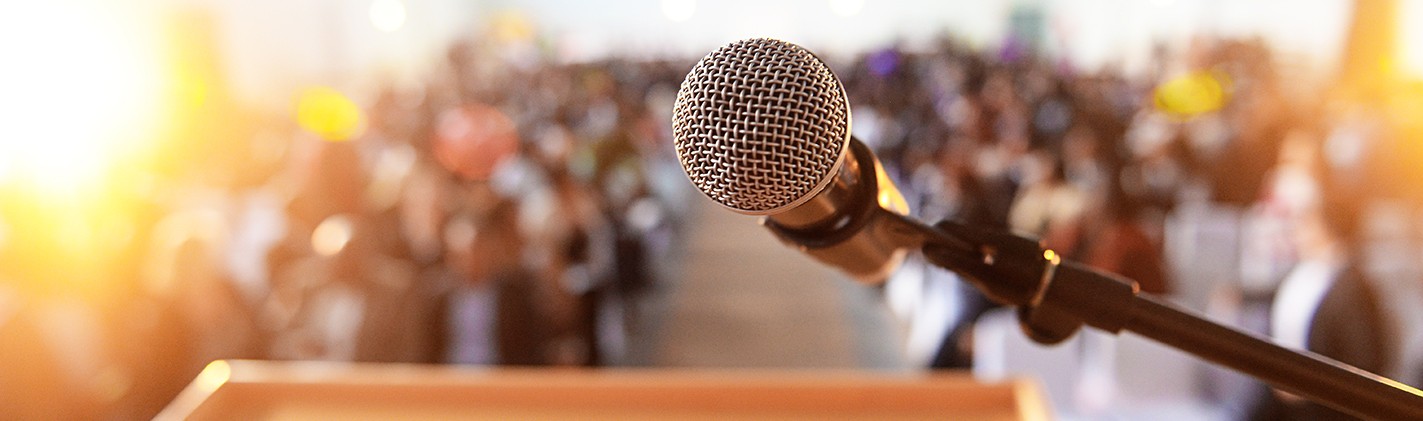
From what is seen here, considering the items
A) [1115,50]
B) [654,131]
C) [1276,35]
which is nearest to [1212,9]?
[1276,35]

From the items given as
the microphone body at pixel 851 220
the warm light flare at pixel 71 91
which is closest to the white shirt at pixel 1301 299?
the microphone body at pixel 851 220

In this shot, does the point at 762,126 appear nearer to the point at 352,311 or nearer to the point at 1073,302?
the point at 1073,302

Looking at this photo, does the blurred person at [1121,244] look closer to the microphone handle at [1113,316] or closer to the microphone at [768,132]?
the microphone handle at [1113,316]

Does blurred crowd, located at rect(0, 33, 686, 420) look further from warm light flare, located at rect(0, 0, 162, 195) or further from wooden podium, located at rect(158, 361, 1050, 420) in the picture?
wooden podium, located at rect(158, 361, 1050, 420)

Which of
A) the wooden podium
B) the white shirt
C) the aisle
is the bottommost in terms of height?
the aisle

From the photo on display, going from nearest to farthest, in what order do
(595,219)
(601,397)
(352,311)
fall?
(601,397) → (352,311) → (595,219)

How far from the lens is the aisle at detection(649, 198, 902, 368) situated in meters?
4.92

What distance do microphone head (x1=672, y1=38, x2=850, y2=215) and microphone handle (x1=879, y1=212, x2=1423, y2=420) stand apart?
103 millimetres

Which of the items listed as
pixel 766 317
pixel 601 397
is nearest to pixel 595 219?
pixel 766 317

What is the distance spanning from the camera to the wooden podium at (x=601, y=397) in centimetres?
107

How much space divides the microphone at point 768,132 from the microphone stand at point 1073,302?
2 centimetres

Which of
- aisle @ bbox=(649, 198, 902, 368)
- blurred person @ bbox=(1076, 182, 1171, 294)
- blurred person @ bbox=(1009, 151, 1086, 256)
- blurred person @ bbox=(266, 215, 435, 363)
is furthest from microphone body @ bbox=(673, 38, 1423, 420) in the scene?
aisle @ bbox=(649, 198, 902, 368)

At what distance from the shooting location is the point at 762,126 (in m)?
0.54

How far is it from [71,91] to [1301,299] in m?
6.61
